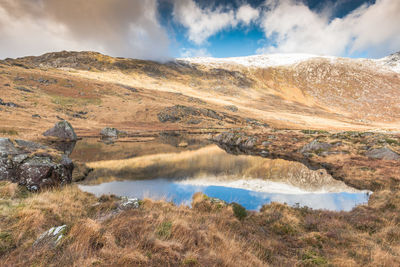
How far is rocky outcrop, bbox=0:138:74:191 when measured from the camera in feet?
39.0

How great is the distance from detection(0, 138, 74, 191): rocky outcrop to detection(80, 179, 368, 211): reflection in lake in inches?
119

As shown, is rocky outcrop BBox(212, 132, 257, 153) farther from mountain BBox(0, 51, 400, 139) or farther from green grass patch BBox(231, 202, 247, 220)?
mountain BBox(0, 51, 400, 139)

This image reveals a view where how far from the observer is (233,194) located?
17.8 metres

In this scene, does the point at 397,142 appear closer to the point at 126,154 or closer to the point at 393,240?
the point at 393,240

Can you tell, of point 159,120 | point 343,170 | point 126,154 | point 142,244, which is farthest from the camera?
point 159,120

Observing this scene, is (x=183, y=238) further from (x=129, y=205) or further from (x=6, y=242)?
(x=6, y=242)

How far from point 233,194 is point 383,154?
81.5 feet

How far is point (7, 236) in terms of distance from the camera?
527 cm

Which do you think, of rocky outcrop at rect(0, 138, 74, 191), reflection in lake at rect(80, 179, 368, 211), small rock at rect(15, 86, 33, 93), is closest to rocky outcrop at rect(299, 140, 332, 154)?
reflection in lake at rect(80, 179, 368, 211)

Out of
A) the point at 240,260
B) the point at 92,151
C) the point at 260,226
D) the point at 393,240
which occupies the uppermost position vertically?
the point at 240,260

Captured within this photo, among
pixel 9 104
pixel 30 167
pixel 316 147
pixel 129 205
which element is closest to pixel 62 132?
pixel 30 167

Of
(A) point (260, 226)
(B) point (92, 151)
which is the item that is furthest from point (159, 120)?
(A) point (260, 226)

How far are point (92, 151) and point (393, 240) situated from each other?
3574cm

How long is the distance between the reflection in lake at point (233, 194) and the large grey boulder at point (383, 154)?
13.5 metres
